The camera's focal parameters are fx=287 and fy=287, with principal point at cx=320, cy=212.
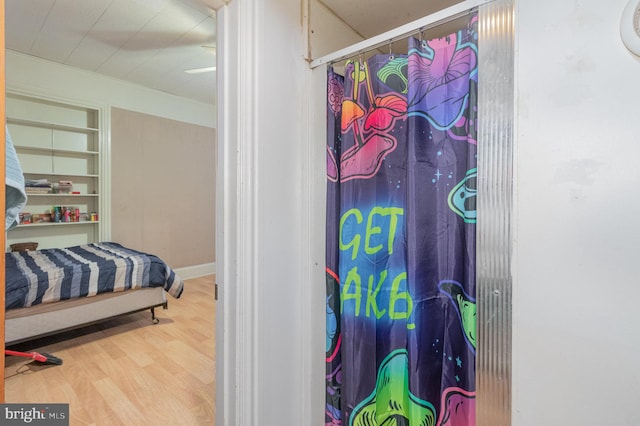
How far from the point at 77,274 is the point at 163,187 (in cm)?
202

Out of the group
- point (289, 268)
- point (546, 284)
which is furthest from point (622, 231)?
point (289, 268)

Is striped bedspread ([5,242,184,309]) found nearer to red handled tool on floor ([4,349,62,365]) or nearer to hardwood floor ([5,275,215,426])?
red handled tool on floor ([4,349,62,365])

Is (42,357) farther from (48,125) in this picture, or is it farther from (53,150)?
(48,125)

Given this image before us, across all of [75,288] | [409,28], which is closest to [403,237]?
[409,28]

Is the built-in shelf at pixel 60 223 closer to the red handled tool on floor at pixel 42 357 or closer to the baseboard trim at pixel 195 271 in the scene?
the baseboard trim at pixel 195 271

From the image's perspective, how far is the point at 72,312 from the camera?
233 centimetres

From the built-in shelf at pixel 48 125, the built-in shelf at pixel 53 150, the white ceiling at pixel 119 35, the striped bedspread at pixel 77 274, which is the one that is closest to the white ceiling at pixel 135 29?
the white ceiling at pixel 119 35

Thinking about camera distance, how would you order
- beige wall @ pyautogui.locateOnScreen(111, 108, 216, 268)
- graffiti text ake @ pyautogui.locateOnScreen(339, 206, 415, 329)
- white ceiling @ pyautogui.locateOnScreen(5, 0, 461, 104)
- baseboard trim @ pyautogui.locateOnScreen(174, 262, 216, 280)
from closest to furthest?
graffiti text ake @ pyautogui.locateOnScreen(339, 206, 415, 329) < white ceiling @ pyautogui.locateOnScreen(5, 0, 461, 104) < beige wall @ pyautogui.locateOnScreen(111, 108, 216, 268) < baseboard trim @ pyautogui.locateOnScreen(174, 262, 216, 280)

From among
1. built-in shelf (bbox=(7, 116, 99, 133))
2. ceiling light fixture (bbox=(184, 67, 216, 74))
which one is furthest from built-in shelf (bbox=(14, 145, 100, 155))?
ceiling light fixture (bbox=(184, 67, 216, 74))

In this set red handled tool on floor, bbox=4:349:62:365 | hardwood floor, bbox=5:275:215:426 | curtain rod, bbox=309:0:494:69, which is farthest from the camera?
red handled tool on floor, bbox=4:349:62:365

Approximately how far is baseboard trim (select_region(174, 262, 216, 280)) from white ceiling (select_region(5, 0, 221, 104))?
2649 millimetres

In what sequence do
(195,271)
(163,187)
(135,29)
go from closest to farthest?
(135,29), (163,187), (195,271)

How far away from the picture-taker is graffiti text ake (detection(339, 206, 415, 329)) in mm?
1072

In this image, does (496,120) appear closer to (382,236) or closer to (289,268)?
(382,236)
